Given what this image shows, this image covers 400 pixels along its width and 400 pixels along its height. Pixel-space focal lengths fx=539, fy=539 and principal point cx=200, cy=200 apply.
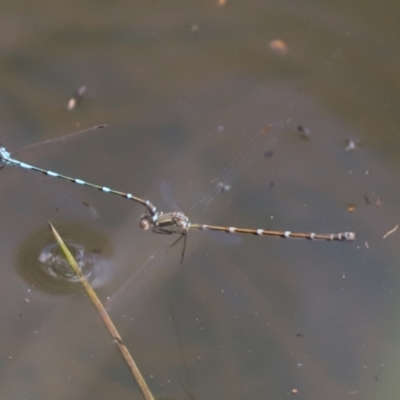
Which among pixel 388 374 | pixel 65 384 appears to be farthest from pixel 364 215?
pixel 65 384

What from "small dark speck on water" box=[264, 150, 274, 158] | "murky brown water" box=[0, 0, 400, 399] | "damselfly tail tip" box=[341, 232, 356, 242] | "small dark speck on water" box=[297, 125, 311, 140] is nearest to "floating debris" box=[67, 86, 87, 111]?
"murky brown water" box=[0, 0, 400, 399]

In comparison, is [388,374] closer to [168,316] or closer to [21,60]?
[168,316]

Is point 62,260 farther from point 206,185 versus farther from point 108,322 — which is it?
point 206,185

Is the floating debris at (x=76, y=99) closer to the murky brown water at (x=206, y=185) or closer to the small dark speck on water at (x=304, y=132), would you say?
the murky brown water at (x=206, y=185)

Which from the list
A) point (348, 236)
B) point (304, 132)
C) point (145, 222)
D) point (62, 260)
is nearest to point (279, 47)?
point (304, 132)

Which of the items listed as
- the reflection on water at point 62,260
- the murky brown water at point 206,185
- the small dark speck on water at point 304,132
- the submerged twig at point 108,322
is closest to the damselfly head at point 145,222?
the murky brown water at point 206,185
